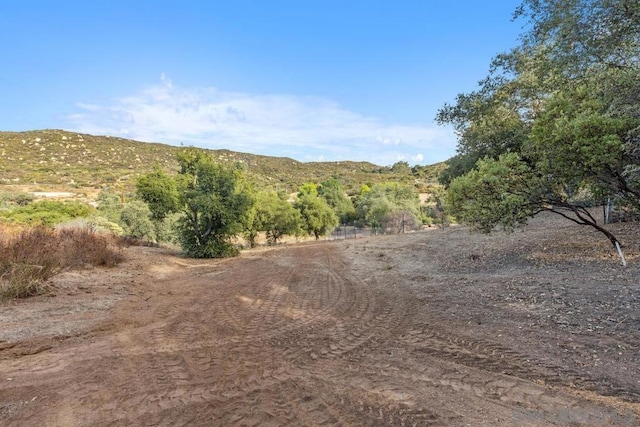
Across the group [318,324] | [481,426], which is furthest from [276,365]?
[481,426]

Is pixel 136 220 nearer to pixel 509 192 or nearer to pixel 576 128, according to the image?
pixel 509 192

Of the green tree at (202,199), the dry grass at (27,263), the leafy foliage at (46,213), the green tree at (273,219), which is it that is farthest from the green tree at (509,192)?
the green tree at (273,219)

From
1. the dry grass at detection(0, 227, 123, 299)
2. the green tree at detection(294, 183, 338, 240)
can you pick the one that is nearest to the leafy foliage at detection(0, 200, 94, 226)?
the dry grass at detection(0, 227, 123, 299)

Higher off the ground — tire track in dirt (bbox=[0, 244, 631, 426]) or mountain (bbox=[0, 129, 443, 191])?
mountain (bbox=[0, 129, 443, 191])

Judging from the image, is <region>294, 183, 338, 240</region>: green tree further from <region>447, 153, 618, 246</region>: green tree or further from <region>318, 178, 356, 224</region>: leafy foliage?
<region>447, 153, 618, 246</region>: green tree

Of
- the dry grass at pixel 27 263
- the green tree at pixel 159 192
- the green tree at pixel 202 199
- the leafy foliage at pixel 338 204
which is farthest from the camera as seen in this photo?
the leafy foliage at pixel 338 204

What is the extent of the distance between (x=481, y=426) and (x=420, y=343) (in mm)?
2018

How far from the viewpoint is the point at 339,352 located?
196 inches

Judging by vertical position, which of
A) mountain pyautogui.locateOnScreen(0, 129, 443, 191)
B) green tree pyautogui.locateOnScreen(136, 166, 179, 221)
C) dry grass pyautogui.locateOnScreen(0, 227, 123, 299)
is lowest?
dry grass pyautogui.locateOnScreen(0, 227, 123, 299)

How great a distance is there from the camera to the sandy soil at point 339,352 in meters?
3.50

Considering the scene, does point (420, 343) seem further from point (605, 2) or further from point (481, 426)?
point (605, 2)

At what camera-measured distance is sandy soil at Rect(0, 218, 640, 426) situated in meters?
3.50

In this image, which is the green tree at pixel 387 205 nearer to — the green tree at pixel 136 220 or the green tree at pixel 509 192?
the green tree at pixel 136 220

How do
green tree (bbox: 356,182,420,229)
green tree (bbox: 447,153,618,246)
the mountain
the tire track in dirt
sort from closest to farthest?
the tire track in dirt → green tree (bbox: 447,153,618,246) → green tree (bbox: 356,182,420,229) → the mountain
